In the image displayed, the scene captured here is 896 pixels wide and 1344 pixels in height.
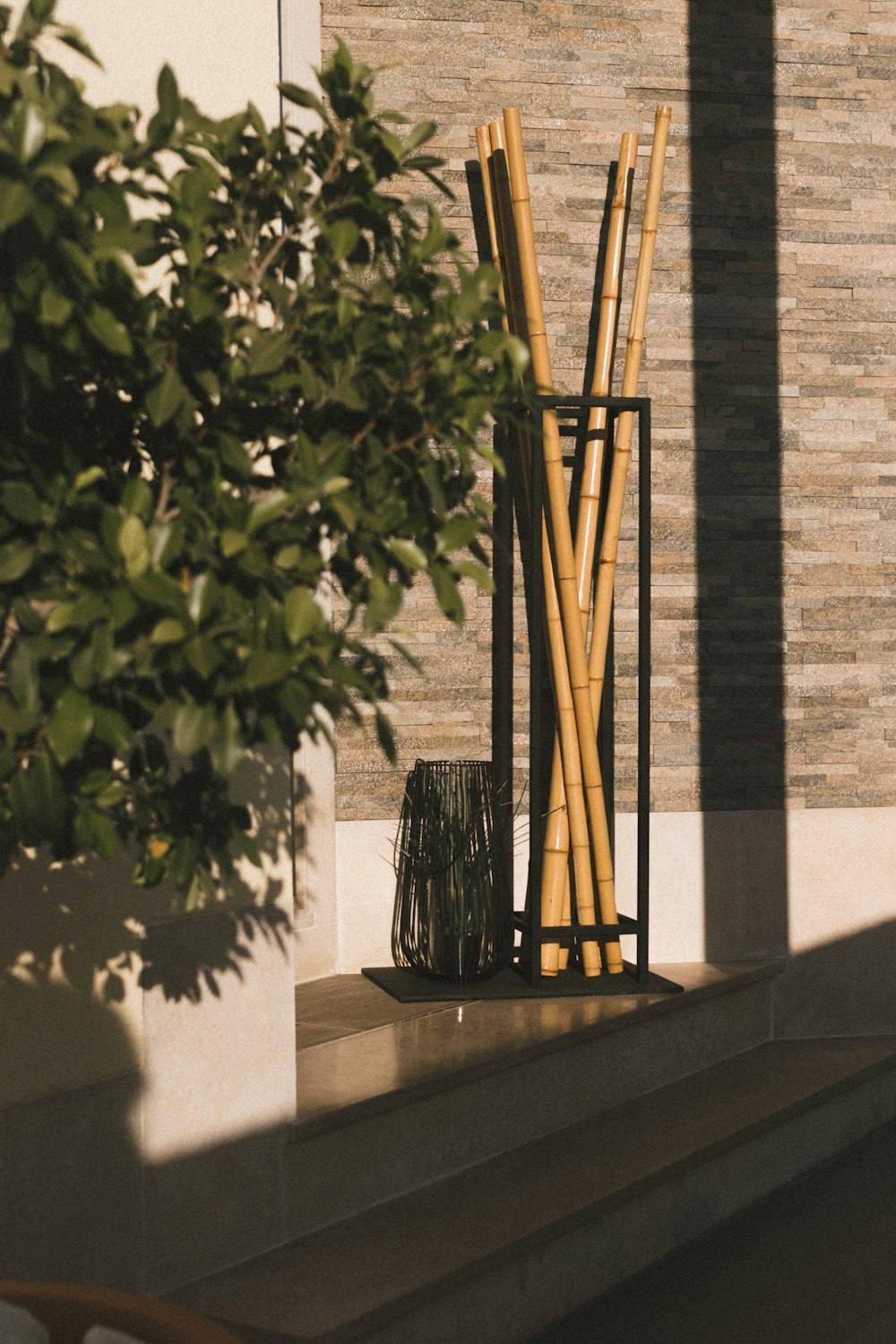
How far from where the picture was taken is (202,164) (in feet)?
3.65

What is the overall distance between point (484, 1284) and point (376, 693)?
1.47m

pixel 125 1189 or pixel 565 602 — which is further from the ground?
pixel 565 602

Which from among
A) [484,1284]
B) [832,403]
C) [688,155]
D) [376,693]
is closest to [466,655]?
[832,403]

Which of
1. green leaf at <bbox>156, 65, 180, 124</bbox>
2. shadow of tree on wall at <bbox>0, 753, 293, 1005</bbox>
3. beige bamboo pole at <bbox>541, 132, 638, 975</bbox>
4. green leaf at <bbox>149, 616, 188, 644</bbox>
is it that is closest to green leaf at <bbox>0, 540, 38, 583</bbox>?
green leaf at <bbox>149, 616, 188, 644</bbox>

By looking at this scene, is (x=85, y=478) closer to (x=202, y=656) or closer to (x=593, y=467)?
(x=202, y=656)

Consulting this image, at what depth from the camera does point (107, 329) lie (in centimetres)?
94

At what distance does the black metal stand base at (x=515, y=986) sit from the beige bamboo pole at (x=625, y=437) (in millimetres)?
580

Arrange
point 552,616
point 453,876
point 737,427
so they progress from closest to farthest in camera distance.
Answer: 1. point 453,876
2. point 552,616
3. point 737,427

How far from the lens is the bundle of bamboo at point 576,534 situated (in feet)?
10.4

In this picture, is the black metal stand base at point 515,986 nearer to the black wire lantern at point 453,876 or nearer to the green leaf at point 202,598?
the black wire lantern at point 453,876

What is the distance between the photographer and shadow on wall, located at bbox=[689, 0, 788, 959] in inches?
142

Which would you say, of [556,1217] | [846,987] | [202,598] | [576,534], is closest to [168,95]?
[202,598]

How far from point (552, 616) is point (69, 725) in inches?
91.2

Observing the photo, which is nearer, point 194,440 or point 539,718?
point 194,440
